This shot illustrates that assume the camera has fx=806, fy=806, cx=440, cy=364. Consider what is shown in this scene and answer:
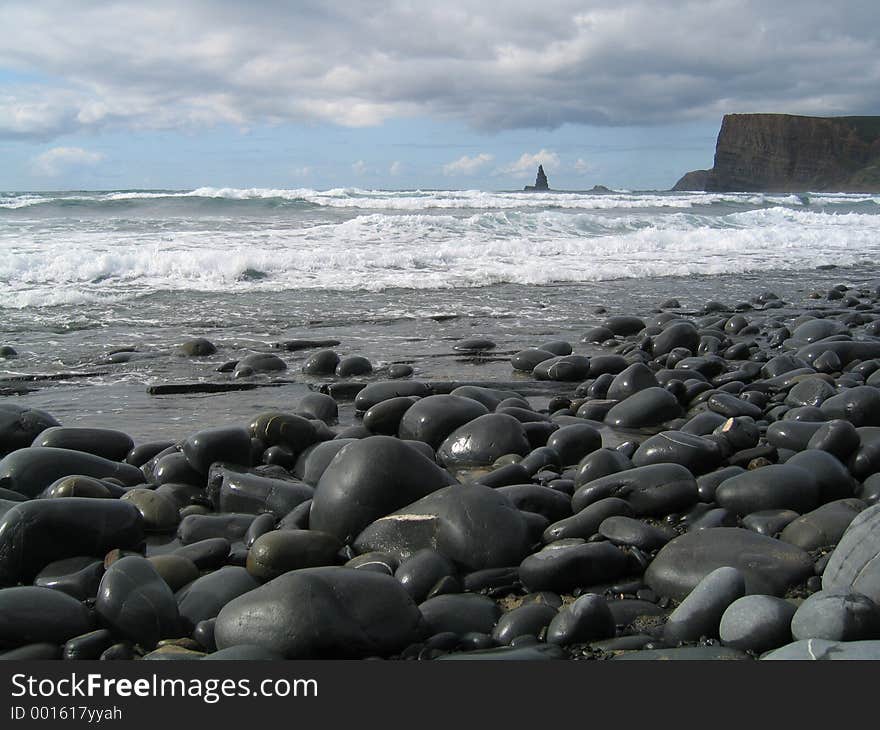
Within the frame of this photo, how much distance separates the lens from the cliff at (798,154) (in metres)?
82.3

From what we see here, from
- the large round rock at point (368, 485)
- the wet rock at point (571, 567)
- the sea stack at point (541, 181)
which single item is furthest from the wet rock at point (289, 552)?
the sea stack at point (541, 181)

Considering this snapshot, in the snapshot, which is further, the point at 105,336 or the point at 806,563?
the point at 105,336

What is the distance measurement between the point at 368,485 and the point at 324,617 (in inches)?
41.4

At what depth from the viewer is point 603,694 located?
89.6 inches

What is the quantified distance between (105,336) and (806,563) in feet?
25.7

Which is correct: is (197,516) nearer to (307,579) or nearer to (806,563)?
(307,579)

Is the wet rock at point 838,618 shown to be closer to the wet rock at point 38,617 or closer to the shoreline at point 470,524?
the shoreline at point 470,524

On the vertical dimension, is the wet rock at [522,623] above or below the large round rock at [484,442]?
below

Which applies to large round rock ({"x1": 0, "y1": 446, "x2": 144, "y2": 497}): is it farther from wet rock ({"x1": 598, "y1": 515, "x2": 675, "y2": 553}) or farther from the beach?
wet rock ({"x1": 598, "y1": 515, "x2": 675, "y2": 553})

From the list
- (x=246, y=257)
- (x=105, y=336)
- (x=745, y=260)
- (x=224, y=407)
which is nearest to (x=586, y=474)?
(x=224, y=407)

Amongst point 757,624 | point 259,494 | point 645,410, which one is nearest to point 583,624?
point 757,624

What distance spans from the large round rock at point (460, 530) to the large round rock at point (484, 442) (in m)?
1.19

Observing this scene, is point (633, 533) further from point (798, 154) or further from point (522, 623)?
point (798, 154)

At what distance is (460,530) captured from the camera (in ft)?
10.9
